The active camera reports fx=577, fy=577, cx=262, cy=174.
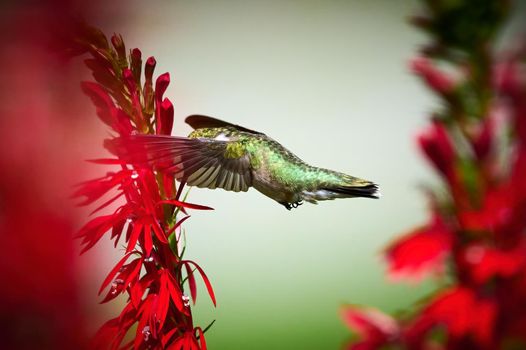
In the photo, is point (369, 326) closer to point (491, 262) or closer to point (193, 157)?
point (491, 262)

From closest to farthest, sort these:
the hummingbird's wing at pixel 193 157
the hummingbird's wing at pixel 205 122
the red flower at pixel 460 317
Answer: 1. the red flower at pixel 460 317
2. the hummingbird's wing at pixel 193 157
3. the hummingbird's wing at pixel 205 122

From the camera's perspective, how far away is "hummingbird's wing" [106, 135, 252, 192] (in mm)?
522

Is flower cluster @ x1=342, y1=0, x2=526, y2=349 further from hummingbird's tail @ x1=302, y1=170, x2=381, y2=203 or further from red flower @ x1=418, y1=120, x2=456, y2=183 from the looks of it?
hummingbird's tail @ x1=302, y1=170, x2=381, y2=203

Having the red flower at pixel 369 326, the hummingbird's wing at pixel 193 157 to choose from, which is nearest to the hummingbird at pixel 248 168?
the hummingbird's wing at pixel 193 157

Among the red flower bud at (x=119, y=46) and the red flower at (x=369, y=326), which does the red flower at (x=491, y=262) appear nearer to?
the red flower at (x=369, y=326)

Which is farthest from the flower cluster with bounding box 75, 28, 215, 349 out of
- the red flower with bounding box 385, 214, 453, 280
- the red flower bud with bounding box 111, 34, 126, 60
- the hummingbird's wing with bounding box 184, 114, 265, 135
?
the red flower with bounding box 385, 214, 453, 280

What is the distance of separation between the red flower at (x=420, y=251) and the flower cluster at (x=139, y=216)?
0.86 ft

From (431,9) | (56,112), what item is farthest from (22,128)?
(431,9)

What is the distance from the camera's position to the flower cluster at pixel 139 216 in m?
0.53

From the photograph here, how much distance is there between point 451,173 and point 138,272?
328mm

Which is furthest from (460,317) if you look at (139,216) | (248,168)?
(248,168)

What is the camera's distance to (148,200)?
54cm

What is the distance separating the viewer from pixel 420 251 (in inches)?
11.9

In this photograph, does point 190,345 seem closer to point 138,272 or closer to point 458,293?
point 138,272
